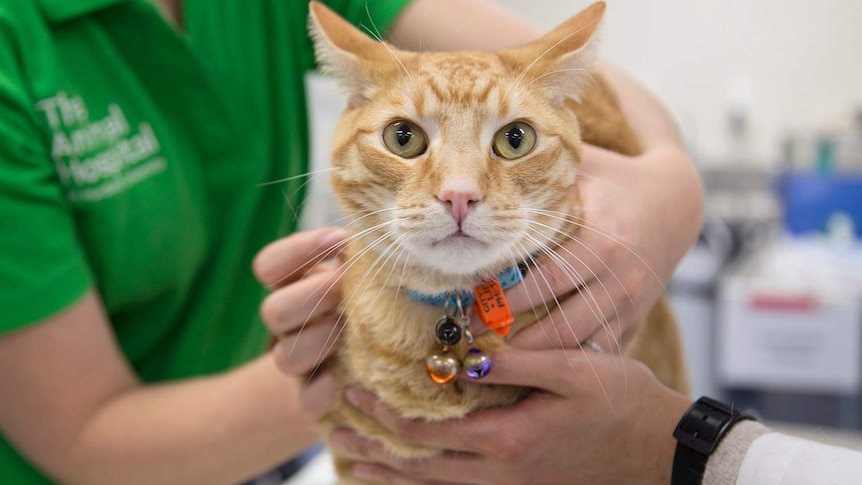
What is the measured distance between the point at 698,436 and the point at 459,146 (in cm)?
31

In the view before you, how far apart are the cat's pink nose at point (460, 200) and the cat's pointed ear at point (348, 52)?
0.15 m

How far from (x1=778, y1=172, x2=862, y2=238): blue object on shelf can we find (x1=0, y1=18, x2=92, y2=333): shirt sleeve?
2.36 metres

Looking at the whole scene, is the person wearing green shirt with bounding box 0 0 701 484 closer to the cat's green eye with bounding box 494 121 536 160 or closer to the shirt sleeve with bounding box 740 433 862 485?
the cat's green eye with bounding box 494 121 536 160

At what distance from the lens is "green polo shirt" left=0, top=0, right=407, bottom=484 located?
0.81 meters

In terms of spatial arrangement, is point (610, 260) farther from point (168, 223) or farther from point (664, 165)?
point (168, 223)

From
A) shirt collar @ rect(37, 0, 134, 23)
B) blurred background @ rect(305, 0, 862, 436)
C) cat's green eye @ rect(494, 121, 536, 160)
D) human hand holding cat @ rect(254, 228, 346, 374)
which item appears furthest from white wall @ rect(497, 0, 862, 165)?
shirt collar @ rect(37, 0, 134, 23)

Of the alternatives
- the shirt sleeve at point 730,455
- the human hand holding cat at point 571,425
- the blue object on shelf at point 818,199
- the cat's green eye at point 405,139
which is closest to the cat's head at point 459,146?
the cat's green eye at point 405,139

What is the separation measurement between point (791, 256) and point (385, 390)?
200 cm

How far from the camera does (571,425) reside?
2.22 feet

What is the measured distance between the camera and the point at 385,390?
749 millimetres

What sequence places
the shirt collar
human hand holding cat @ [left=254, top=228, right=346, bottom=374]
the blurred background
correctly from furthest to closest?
1. the blurred background
2. the shirt collar
3. human hand holding cat @ [left=254, top=228, right=346, bottom=374]

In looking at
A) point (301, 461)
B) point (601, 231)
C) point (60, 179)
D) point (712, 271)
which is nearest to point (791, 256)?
point (712, 271)

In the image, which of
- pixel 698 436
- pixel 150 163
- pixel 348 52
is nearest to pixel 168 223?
pixel 150 163

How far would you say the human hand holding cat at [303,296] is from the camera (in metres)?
0.75
